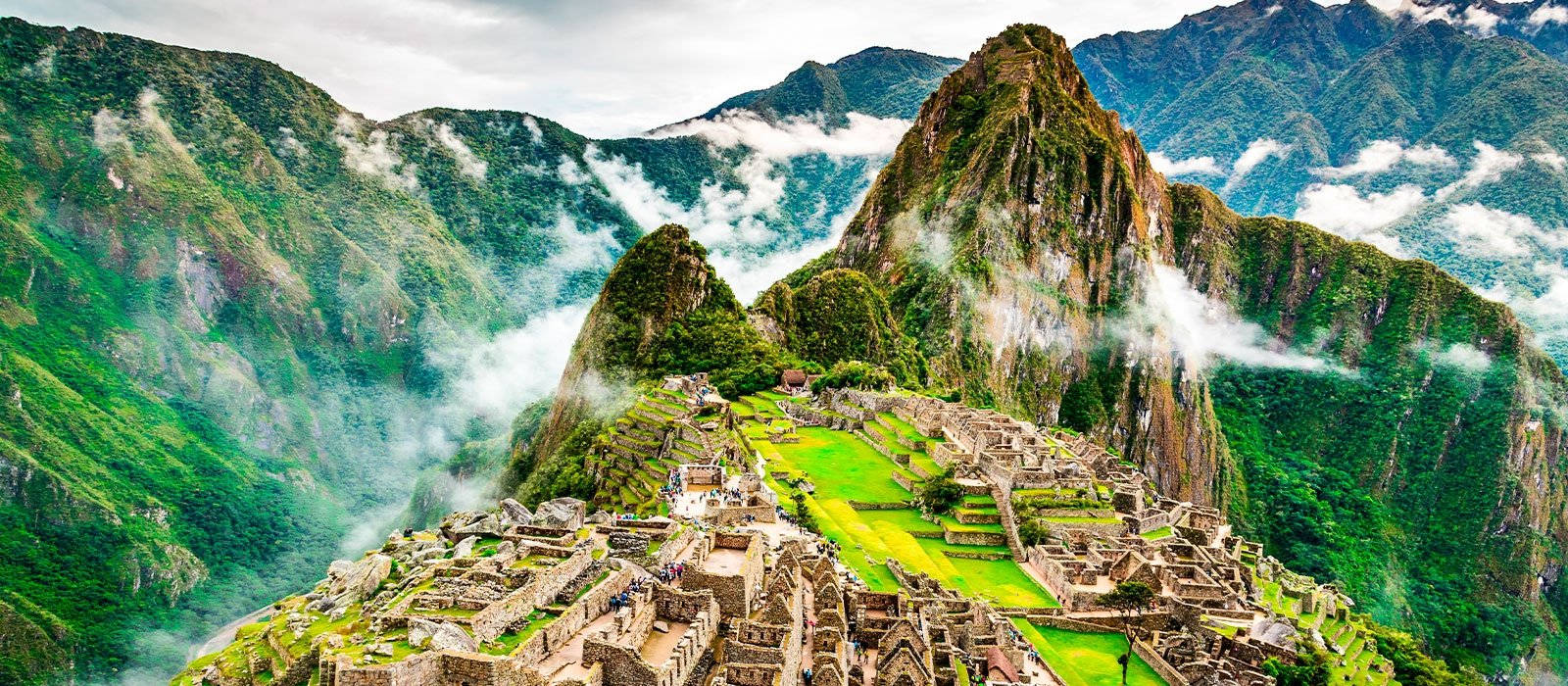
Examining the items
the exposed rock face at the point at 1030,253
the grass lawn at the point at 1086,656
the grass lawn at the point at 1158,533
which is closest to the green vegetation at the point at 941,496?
the grass lawn at the point at 1158,533

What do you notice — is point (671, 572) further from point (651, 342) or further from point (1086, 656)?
point (651, 342)

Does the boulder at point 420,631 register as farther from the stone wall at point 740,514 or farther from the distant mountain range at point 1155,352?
the distant mountain range at point 1155,352

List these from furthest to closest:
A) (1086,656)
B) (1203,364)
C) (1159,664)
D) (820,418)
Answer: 1. (1203,364)
2. (820,418)
3. (1086,656)
4. (1159,664)

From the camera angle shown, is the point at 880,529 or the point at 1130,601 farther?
the point at 880,529

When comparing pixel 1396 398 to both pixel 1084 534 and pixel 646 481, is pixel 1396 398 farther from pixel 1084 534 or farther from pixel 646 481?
Answer: pixel 646 481

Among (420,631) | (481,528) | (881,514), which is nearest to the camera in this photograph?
(420,631)

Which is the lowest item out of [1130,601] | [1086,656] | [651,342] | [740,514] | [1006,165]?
[1086,656]

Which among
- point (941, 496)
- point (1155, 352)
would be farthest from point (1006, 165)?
point (941, 496)

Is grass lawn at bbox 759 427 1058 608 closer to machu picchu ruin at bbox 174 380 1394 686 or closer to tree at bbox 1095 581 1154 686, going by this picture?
machu picchu ruin at bbox 174 380 1394 686
